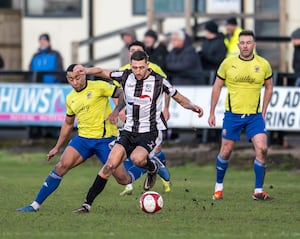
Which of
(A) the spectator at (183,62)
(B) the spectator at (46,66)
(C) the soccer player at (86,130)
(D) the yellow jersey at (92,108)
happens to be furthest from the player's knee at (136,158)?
(B) the spectator at (46,66)

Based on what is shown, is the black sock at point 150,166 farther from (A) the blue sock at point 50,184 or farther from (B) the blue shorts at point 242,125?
(B) the blue shorts at point 242,125

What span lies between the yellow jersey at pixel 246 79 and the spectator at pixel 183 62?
566cm

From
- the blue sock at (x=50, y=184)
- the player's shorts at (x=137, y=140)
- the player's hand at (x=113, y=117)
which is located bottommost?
the blue sock at (x=50, y=184)

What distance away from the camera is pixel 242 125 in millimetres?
16094

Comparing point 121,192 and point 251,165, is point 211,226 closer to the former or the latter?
point 121,192

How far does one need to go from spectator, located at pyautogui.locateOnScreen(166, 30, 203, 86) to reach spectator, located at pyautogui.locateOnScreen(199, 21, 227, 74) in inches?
11.2

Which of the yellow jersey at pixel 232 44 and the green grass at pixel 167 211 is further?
the yellow jersey at pixel 232 44

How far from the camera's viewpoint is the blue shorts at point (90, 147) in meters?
14.6

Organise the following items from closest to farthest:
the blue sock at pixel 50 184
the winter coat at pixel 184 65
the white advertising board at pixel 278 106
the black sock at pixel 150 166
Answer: the blue sock at pixel 50 184, the black sock at pixel 150 166, the white advertising board at pixel 278 106, the winter coat at pixel 184 65

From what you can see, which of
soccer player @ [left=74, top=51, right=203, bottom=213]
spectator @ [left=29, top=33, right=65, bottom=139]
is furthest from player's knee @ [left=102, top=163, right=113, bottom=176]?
spectator @ [left=29, top=33, right=65, bottom=139]

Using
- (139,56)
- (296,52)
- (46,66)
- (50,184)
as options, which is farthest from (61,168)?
(46,66)

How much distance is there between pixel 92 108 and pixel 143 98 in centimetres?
79

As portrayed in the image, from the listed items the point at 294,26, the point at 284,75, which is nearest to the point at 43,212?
the point at 284,75

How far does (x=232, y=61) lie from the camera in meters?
16.0
